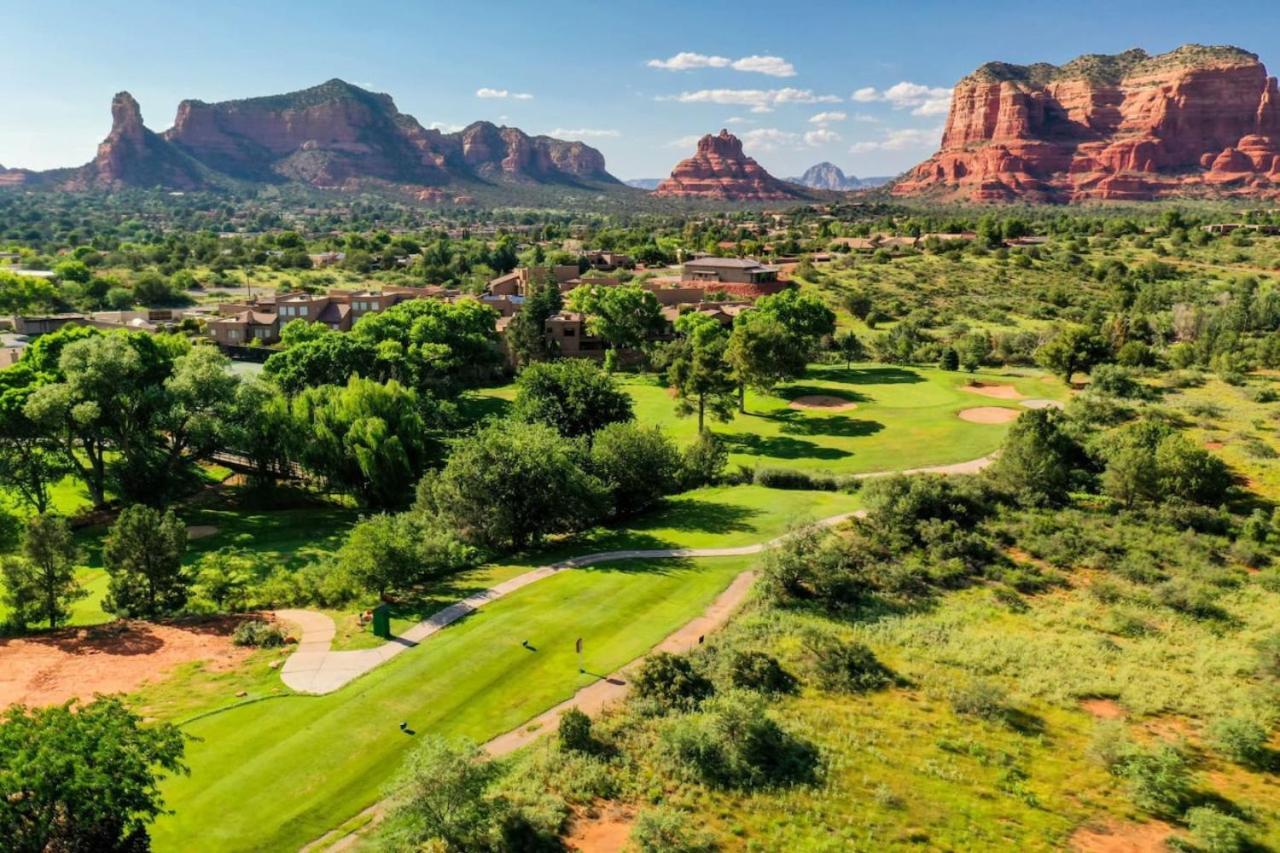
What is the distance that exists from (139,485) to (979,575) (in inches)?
1811

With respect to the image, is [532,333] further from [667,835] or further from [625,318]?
[667,835]

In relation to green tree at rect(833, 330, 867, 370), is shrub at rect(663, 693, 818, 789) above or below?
below

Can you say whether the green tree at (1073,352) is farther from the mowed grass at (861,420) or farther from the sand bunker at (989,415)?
the sand bunker at (989,415)

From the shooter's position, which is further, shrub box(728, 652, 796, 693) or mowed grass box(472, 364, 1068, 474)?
mowed grass box(472, 364, 1068, 474)

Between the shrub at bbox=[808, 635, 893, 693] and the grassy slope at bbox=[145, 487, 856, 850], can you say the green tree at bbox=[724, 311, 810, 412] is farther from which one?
the shrub at bbox=[808, 635, 893, 693]

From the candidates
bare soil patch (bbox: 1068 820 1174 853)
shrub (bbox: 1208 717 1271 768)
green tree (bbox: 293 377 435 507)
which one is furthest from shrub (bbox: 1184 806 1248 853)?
green tree (bbox: 293 377 435 507)

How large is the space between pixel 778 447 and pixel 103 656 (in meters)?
41.1

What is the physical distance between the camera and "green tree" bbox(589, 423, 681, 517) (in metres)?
43.9

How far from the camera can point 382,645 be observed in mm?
27812

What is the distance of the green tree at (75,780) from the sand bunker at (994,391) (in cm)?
6397

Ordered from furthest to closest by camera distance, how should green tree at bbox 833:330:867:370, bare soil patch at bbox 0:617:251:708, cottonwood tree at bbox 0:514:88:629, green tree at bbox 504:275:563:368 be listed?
green tree at bbox 833:330:867:370
green tree at bbox 504:275:563:368
cottonwood tree at bbox 0:514:88:629
bare soil patch at bbox 0:617:251:708

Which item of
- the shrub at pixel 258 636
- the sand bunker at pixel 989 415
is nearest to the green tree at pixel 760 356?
the sand bunker at pixel 989 415

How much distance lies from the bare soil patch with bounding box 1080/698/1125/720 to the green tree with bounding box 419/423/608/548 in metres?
23.0

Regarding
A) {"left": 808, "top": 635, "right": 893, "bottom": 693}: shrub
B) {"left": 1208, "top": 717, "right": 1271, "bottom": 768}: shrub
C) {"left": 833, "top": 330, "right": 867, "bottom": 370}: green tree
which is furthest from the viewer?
{"left": 833, "top": 330, "right": 867, "bottom": 370}: green tree
